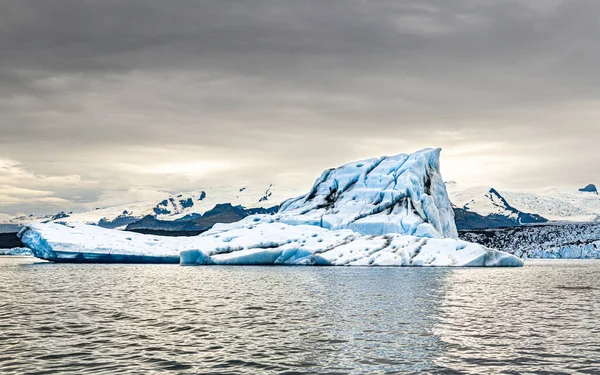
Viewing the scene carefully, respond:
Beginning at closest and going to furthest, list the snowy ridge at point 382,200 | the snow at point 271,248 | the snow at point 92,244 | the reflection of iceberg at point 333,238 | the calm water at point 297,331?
the calm water at point 297,331
the snow at point 271,248
the reflection of iceberg at point 333,238
the snow at point 92,244
the snowy ridge at point 382,200

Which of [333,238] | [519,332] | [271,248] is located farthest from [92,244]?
[519,332]

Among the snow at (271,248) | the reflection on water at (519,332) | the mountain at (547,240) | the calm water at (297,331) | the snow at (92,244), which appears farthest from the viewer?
the mountain at (547,240)

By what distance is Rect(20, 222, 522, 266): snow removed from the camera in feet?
202

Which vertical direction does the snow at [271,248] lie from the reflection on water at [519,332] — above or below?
above

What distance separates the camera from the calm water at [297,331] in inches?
579

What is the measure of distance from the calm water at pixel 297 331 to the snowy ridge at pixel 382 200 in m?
35.6

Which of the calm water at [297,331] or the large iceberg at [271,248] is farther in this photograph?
the large iceberg at [271,248]

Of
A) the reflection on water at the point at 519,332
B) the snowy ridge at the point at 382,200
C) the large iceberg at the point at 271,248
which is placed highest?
the snowy ridge at the point at 382,200

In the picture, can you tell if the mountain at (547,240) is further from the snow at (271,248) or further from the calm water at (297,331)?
the calm water at (297,331)

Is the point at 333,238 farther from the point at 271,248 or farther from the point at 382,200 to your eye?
the point at 382,200

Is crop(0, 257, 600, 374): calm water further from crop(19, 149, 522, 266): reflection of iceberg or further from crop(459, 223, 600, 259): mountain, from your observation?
crop(459, 223, 600, 259): mountain

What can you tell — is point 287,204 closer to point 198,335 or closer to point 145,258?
point 145,258

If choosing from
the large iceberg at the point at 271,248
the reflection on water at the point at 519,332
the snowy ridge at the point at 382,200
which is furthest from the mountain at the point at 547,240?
the reflection on water at the point at 519,332

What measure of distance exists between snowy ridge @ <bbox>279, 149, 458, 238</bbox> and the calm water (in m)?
35.6
